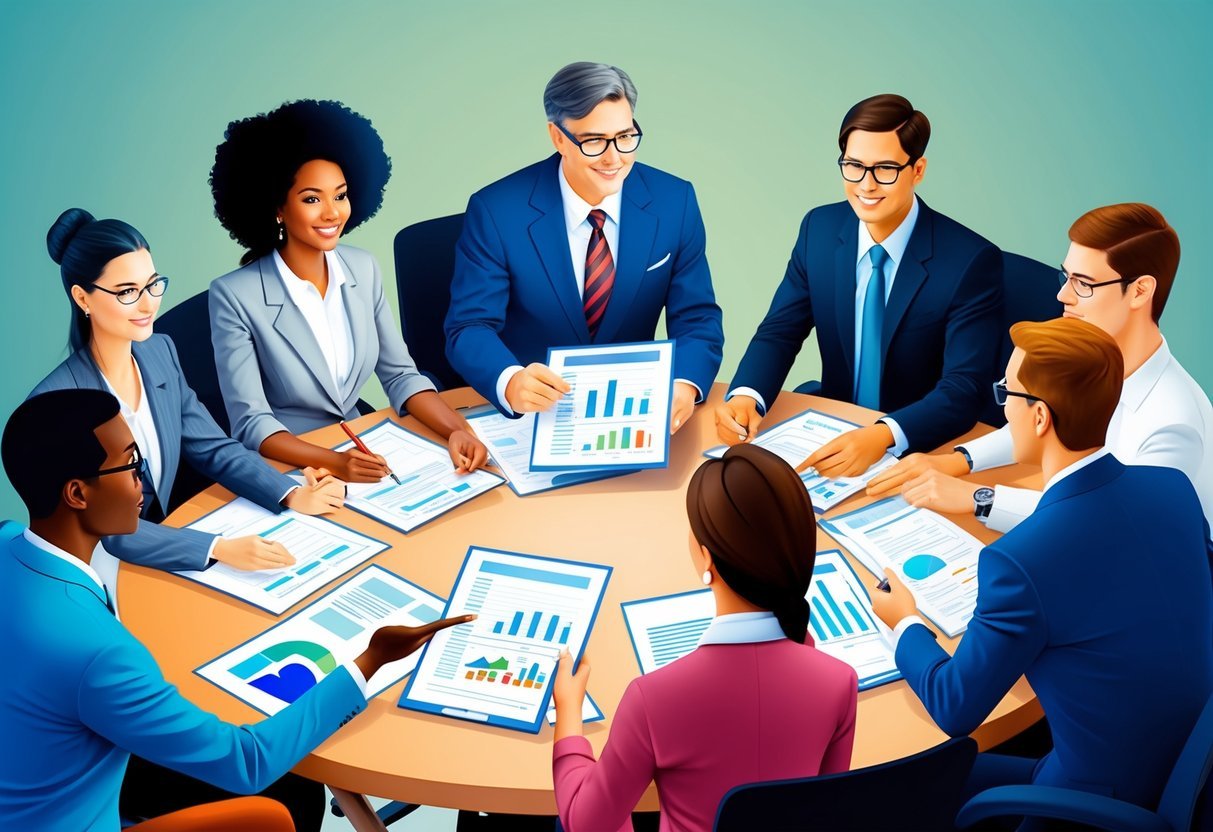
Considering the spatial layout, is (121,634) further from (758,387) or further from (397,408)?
(758,387)

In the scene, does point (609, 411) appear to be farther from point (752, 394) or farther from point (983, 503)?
point (983, 503)

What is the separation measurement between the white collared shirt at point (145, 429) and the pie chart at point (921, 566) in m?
1.87

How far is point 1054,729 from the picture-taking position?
2049mm

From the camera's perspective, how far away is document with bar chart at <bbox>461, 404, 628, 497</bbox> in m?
2.86

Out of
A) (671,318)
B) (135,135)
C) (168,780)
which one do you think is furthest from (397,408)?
(135,135)

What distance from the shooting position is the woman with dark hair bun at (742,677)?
1619 mm

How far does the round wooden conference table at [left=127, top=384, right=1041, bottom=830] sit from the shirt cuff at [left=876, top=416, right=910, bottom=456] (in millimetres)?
180

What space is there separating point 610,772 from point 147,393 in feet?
5.63

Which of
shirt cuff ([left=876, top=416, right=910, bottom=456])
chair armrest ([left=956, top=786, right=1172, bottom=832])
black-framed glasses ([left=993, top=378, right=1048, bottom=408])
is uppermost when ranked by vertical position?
black-framed glasses ([left=993, top=378, right=1048, bottom=408])

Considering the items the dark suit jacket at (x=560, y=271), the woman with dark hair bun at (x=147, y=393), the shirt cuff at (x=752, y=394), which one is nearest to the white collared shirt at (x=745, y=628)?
the woman with dark hair bun at (x=147, y=393)

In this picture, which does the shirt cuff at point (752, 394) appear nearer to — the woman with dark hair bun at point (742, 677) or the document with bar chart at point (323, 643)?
the document with bar chart at point (323, 643)

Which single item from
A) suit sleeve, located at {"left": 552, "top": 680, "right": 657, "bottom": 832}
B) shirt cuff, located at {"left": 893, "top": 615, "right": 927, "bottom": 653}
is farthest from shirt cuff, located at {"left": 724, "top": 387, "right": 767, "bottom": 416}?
suit sleeve, located at {"left": 552, "top": 680, "right": 657, "bottom": 832}

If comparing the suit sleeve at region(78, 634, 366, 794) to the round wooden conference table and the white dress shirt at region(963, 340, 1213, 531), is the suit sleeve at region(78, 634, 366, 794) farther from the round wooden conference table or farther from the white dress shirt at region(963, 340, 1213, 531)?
the white dress shirt at region(963, 340, 1213, 531)

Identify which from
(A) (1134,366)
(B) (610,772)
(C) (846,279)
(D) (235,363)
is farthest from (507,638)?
(C) (846,279)
